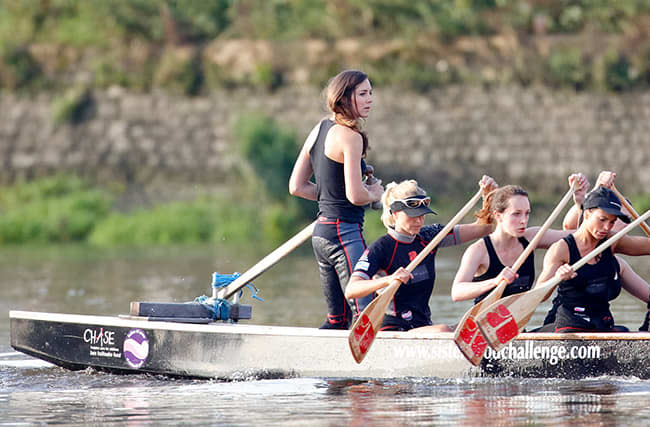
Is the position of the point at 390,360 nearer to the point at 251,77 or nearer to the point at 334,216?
the point at 334,216

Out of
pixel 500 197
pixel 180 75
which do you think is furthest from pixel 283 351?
pixel 180 75

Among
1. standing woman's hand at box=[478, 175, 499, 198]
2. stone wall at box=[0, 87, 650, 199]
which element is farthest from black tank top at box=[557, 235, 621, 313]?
stone wall at box=[0, 87, 650, 199]

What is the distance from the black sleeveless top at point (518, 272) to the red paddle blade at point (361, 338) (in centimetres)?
66

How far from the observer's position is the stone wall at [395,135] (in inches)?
797

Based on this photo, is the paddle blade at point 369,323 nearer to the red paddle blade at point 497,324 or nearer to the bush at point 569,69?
the red paddle blade at point 497,324

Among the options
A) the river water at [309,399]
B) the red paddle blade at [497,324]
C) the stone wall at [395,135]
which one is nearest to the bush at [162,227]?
the stone wall at [395,135]

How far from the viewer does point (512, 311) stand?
722 centimetres

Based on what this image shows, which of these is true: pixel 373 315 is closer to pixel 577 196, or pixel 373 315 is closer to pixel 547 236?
pixel 547 236

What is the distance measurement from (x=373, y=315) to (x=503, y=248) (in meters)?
0.82

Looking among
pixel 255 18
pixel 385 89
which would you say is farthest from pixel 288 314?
pixel 255 18

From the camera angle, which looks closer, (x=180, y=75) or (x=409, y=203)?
(x=409, y=203)

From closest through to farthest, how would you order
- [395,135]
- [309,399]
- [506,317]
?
[309,399] → [506,317] → [395,135]

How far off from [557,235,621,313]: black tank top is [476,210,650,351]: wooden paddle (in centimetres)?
14

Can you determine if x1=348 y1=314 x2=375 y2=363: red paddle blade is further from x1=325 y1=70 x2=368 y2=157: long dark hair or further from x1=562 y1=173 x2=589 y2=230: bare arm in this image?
x1=562 y1=173 x2=589 y2=230: bare arm
